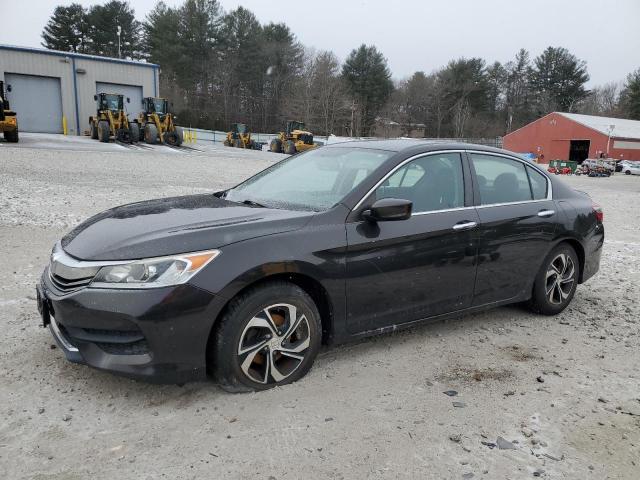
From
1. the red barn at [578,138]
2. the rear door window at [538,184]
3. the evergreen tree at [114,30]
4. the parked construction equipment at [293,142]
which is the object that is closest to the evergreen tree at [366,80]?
the red barn at [578,138]

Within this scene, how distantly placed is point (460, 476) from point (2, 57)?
39.5 meters

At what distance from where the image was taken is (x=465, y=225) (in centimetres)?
391

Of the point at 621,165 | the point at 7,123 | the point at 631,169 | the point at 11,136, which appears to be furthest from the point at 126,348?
the point at 621,165

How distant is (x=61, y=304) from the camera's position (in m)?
2.88

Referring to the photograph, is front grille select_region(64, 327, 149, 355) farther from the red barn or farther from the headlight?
the red barn

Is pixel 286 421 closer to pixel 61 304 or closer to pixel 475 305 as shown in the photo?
pixel 61 304

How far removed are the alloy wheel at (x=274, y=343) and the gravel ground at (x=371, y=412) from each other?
5.9 inches

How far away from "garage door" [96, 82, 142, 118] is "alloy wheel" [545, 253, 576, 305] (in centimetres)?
3763

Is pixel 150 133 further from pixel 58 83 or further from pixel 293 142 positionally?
pixel 58 83

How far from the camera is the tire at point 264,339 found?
2.96 m

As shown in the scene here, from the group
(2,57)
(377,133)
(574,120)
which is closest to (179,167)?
(2,57)

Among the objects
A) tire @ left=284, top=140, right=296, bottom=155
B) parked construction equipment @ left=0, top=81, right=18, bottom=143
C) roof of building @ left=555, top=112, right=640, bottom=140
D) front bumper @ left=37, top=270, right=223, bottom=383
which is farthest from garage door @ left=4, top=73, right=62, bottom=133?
roof of building @ left=555, top=112, right=640, bottom=140

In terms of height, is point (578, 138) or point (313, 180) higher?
point (578, 138)

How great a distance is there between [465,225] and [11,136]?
83.5 ft
